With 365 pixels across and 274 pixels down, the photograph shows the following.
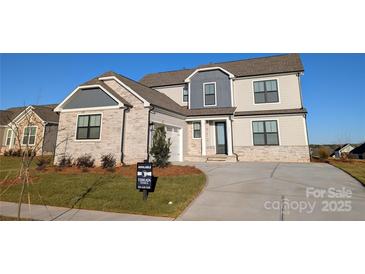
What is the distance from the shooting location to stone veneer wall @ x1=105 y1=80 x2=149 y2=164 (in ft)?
41.0

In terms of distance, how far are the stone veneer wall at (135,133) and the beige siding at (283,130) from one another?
775 cm

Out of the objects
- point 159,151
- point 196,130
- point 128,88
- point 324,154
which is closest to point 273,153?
point 324,154

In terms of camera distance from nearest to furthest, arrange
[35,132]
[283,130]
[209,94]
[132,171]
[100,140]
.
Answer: [132,171]
[100,140]
[283,130]
[209,94]
[35,132]

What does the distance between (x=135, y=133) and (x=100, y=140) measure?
2.33m

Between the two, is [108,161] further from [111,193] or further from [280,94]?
[280,94]

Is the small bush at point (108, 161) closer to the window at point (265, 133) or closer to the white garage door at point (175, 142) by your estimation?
the white garage door at point (175, 142)

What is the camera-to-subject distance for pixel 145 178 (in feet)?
22.0

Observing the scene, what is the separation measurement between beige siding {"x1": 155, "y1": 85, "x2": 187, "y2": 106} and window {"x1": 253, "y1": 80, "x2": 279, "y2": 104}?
6.46 metres

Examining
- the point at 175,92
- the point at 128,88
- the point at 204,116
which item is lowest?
the point at 204,116

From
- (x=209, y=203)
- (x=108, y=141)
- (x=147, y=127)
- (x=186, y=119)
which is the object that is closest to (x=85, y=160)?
(x=108, y=141)

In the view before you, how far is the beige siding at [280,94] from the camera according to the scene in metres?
16.0

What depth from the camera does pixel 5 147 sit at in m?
22.8

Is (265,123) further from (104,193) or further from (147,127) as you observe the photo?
(104,193)

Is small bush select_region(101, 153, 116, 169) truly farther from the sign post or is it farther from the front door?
the front door
